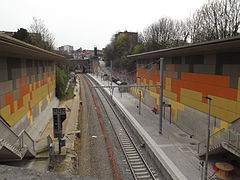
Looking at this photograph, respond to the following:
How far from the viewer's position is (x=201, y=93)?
14.0 metres

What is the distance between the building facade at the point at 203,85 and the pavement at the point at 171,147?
3.47 feet

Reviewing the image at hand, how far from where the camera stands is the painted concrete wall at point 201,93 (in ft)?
36.7

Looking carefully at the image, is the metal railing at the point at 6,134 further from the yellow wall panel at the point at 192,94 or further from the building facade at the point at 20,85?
the yellow wall panel at the point at 192,94

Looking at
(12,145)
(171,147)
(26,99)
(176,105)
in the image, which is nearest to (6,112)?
(12,145)

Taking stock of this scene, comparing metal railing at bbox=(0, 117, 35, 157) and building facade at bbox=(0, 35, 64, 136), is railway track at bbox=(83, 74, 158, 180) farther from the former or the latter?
building facade at bbox=(0, 35, 64, 136)

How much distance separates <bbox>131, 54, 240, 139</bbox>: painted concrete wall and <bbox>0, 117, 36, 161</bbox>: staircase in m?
10.8

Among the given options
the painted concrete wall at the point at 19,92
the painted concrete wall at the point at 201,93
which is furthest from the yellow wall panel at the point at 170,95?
the painted concrete wall at the point at 19,92

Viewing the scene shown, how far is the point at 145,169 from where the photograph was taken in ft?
35.8

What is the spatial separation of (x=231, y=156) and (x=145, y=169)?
15.9ft

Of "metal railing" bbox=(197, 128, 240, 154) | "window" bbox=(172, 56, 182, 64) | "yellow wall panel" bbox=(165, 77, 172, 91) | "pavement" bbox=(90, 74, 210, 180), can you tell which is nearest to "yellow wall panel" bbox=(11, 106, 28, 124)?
"pavement" bbox=(90, 74, 210, 180)

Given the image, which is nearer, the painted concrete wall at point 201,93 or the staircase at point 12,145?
the staircase at point 12,145

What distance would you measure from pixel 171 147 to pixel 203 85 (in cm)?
471

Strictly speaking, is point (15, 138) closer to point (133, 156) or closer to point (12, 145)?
point (12, 145)

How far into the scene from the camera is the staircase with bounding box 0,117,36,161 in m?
8.49
